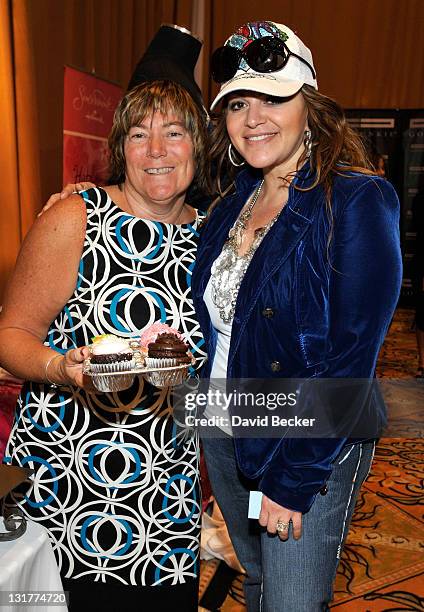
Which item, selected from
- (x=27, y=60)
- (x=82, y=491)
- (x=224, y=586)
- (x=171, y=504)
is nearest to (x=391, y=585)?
(x=224, y=586)

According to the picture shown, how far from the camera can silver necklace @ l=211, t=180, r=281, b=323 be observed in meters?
1.72

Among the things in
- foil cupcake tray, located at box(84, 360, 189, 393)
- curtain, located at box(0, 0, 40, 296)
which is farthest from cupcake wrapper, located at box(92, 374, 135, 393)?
curtain, located at box(0, 0, 40, 296)

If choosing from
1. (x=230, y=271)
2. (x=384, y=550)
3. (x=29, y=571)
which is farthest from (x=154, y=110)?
(x=384, y=550)

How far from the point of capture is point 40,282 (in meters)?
1.76

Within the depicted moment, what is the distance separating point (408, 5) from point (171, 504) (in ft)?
29.9

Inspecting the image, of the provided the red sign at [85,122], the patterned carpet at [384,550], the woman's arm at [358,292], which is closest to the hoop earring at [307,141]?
the woman's arm at [358,292]

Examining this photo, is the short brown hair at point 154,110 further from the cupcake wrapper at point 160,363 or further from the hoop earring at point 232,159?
the cupcake wrapper at point 160,363

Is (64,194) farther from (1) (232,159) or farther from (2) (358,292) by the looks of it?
(2) (358,292)

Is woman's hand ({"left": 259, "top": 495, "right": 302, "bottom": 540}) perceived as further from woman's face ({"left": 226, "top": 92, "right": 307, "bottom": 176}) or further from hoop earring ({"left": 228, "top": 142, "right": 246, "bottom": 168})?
hoop earring ({"left": 228, "top": 142, "right": 246, "bottom": 168})

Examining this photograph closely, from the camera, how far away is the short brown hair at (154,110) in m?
1.87

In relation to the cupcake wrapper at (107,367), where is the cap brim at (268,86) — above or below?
above

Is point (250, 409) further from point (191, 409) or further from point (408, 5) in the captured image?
point (408, 5)

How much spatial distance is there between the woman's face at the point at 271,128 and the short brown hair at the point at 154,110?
23cm

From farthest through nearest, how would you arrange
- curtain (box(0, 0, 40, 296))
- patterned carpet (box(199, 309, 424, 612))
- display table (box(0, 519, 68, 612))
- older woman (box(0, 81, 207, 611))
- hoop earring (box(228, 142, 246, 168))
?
1. curtain (box(0, 0, 40, 296))
2. patterned carpet (box(199, 309, 424, 612))
3. hoop earring (box(228, 142, 246, 168))
4. older woman (box(0, 81, 207, 611))
5. display table (box(0, 519, 68, 612))
